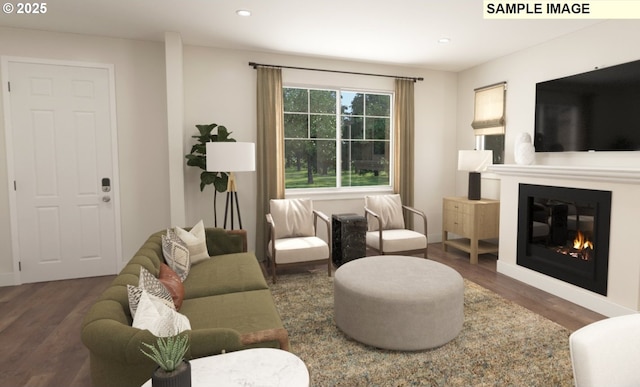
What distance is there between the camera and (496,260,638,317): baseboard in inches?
122

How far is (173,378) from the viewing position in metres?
1.09

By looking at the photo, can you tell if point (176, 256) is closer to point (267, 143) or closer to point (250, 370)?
point (250, 370)

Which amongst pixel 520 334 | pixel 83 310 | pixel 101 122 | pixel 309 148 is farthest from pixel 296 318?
pixel 101 122

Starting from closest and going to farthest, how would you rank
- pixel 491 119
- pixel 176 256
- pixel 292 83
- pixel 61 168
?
1. pixel 176 256
2. pixel 61 168
3. pixel 292 83
4. pixel 491 119

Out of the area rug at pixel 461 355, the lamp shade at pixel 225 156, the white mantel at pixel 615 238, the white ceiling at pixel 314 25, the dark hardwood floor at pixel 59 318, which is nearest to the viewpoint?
the area rug at pixel 461 355

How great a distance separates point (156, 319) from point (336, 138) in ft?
13.0

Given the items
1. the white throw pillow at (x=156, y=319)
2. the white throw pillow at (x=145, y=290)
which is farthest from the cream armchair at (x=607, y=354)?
the white throw pillow at (x=145, y=290)

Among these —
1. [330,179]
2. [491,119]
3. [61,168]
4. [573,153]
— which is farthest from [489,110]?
[61,168]

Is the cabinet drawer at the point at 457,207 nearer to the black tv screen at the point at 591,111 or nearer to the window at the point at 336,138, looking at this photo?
the window at the point at 336,138

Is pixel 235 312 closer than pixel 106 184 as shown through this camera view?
Yes

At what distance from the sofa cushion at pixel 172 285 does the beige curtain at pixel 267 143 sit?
230 centimetres

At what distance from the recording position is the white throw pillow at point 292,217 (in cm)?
442

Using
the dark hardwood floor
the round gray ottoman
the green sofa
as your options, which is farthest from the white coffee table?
the dark hardwood floor

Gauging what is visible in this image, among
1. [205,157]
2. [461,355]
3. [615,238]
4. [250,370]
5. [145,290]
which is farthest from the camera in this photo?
[205,157]
